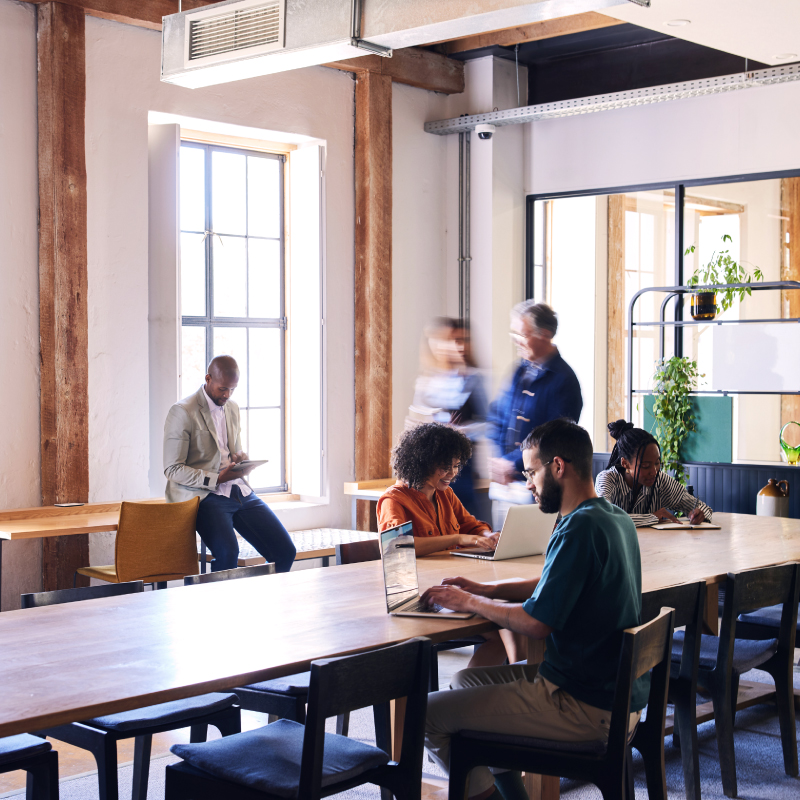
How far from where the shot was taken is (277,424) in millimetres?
8039

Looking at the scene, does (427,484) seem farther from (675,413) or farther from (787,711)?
(675,413)

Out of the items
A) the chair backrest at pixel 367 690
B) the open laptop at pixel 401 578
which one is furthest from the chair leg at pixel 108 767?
the open laptop at pixel 401 578

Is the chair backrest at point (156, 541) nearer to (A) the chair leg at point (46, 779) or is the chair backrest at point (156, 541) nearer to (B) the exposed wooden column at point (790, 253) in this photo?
(A) the chair leg at point (46, 779)

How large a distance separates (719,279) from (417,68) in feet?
9.38

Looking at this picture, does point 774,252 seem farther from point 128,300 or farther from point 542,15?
point 128,300

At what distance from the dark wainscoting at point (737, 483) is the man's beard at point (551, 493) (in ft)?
15.1

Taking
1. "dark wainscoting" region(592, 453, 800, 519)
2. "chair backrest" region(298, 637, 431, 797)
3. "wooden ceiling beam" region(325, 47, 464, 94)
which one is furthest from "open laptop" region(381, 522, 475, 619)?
"wooden ceiling beam" region(325, 47, 464, 94)

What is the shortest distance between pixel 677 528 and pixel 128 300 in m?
3.69

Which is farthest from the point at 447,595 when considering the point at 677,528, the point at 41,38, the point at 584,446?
the point at 41,38

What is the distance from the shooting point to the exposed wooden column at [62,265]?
6.20 meters

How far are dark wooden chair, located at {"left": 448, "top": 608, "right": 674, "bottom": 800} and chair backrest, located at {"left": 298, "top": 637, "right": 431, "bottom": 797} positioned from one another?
315 millimetres

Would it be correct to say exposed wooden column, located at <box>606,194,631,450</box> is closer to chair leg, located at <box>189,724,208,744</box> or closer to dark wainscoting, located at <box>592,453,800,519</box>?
dark wainscoting, located at <box>592,453,800,519</box>

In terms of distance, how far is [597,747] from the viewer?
9.11ft

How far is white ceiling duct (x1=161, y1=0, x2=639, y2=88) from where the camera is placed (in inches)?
166
